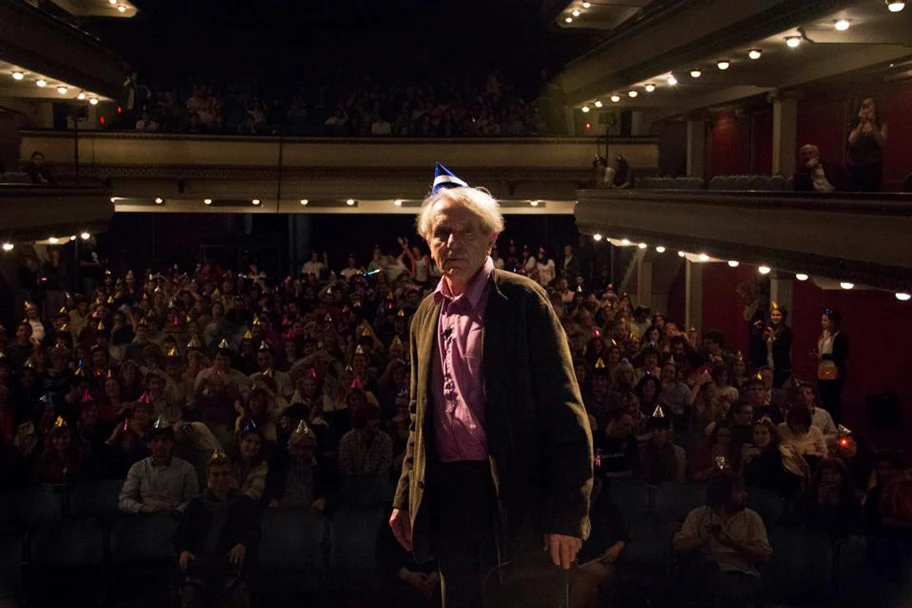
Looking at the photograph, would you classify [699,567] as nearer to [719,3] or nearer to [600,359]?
[600,359]

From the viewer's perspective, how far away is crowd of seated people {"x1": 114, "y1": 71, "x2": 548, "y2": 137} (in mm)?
22797

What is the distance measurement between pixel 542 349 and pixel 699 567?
419cm

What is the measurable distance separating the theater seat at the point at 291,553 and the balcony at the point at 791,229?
4728mm

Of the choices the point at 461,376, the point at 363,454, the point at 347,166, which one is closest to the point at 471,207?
the point at 461,376

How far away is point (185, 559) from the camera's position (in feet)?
21.6

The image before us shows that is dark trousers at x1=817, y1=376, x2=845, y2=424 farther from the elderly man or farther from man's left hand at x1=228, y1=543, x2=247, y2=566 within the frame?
the elderly man

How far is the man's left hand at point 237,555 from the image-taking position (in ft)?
21.8

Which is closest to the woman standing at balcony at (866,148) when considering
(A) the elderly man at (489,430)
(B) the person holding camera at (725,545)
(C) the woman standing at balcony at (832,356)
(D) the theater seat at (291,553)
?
(C) the woman standing at balcony at (832,356)

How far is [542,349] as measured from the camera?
3.02 meters

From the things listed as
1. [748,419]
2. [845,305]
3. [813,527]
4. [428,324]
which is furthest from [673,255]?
[428,324]

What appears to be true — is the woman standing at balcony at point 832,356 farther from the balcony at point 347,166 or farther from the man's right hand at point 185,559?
the balcony at point 347,166

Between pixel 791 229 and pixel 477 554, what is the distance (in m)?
8.30

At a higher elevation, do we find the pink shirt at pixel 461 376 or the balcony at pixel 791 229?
the balcony at pixel 791 229

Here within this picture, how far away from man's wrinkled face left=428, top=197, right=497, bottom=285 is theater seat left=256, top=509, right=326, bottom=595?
4.34 metres
